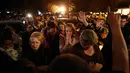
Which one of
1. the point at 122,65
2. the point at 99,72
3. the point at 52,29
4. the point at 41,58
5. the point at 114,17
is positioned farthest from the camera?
the point at 52,29

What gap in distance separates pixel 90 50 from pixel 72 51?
29 centimetres

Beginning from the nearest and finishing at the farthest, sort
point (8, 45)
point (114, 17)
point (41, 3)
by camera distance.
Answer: point (114, 17) < point (8, 45) < point (41, 3)

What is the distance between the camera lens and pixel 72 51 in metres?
4.27

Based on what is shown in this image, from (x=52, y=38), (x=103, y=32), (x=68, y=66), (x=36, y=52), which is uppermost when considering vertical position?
(x=68, y=66)

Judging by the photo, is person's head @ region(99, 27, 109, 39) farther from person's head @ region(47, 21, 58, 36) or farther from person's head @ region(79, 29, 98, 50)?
person's head @ region(79, 29, 98, 50)

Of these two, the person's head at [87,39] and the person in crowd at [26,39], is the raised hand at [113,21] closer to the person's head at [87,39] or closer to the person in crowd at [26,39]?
the person's head at [87,39]

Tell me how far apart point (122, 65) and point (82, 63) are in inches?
27.1

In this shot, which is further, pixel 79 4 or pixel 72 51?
pixel 79 4

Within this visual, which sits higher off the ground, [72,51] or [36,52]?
[72,51]

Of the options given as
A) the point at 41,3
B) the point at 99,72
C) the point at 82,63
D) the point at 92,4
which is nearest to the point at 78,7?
the point at 92,4

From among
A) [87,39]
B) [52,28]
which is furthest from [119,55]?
[52,28]

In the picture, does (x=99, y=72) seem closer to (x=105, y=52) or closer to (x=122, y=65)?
(x=105, y=52)

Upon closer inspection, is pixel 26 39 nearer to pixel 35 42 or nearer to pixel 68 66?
pixel 35 42

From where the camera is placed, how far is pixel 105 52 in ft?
15.8
